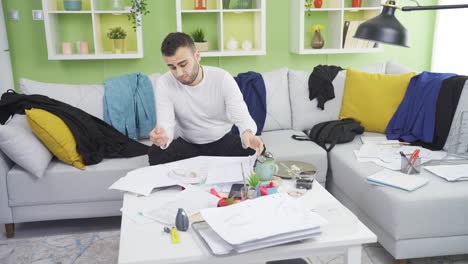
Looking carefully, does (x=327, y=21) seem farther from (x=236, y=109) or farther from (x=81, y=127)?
(x=81, y=127)

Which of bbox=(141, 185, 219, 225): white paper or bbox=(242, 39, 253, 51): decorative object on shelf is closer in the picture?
bbox=(141, 185, 219, 225): white paper

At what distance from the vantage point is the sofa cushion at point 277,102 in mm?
3303

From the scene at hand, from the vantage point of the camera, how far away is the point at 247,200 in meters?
1.57

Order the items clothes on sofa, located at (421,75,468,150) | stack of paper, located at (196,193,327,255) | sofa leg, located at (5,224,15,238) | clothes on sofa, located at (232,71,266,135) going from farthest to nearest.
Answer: clothes on sofa, located at (232,71,266,135)
clothes on sofa, located at (421,75,468,150)
sofa leg, located at (5,224,15,238)
stack of paper, located at (196,193,327,255)

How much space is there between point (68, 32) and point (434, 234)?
3251 millimetres

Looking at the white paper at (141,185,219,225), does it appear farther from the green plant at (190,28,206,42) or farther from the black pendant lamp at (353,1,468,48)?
the green plant at (190,28,206,42)

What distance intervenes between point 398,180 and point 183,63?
1.21 metres

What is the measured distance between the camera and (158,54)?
3.98 m

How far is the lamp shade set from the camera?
153 centimetres

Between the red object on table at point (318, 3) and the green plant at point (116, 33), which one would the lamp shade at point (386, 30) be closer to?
the red object on table at point (318, 3)

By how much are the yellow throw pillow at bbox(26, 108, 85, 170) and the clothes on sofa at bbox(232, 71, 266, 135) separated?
1.24 meters

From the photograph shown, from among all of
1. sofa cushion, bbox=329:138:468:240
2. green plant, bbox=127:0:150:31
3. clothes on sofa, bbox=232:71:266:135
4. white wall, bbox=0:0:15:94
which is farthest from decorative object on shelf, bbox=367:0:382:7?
white wall, bbox=0:0:15:94

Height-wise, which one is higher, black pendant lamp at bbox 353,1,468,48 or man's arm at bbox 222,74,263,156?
black pendant lamp at bbox 353,1,468,48

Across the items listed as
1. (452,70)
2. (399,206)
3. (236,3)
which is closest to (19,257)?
(399,206)
